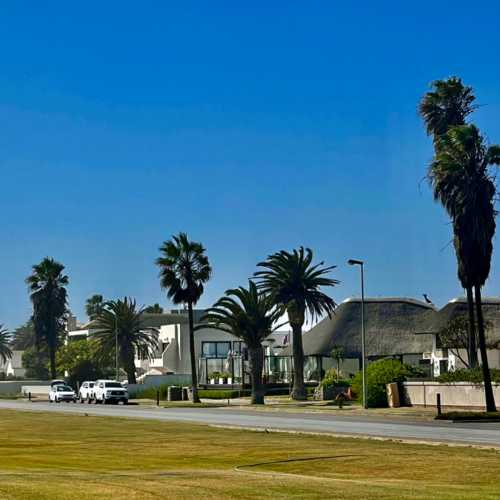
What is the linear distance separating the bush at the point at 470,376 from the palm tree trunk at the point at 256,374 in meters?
19.8

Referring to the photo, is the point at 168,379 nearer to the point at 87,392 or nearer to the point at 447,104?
the point at 87,392

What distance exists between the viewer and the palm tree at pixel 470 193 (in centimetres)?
5872

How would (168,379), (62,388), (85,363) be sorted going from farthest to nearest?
(85,363), (168,379), (62,388)

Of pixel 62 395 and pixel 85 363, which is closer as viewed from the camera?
pixel 62 395

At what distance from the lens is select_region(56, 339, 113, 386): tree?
429 ft

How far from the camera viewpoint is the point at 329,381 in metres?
84.8

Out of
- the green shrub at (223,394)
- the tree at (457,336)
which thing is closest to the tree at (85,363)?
the green shrub at (223,394)

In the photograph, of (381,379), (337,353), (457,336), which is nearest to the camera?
(381,379)

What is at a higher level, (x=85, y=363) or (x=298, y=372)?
(x=85, y=363)

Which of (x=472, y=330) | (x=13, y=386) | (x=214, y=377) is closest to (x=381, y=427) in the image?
(x=472, y=330)

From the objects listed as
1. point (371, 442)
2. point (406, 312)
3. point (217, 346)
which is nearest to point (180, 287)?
point (406, 312)

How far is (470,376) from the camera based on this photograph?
63875 millimetres

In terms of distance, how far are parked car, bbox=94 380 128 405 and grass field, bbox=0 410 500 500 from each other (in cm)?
4417

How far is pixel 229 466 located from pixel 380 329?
252 ft
